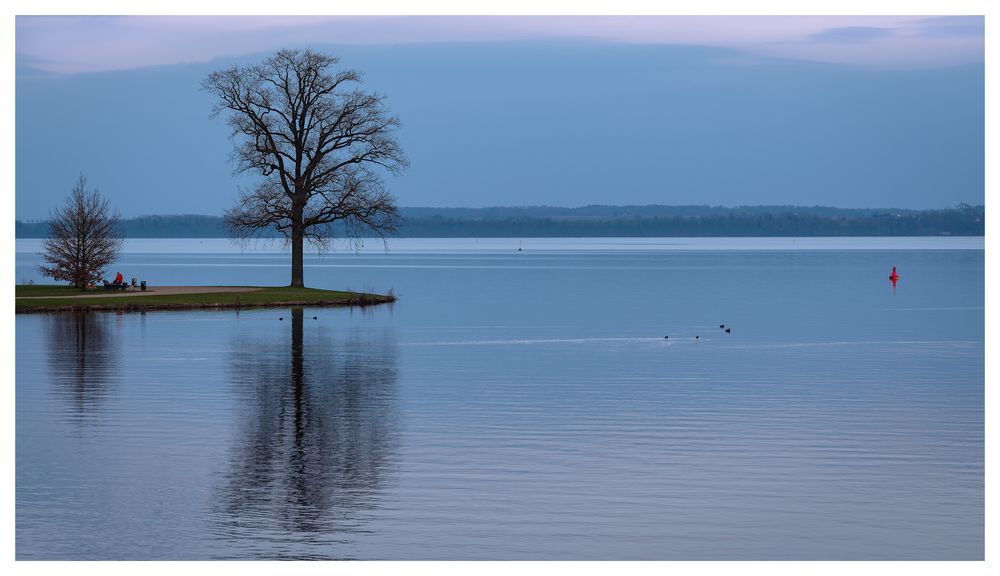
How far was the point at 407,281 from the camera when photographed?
318 feet

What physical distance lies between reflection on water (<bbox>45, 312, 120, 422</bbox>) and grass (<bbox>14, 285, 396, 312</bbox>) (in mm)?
2366

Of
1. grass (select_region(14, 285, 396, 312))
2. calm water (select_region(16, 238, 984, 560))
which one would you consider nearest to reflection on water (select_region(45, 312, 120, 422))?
calm water (select_region(16, 238, 984, 560))

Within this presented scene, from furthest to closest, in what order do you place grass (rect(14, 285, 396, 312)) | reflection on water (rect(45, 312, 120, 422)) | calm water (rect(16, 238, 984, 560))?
grass (rect(14, 285, 396, 312)) → reflection on water (rect(45, 312, 120, 422)) → calm water (rect(16, 238, 984, 560))

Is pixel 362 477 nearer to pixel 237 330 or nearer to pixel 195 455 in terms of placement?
pixel 195 455

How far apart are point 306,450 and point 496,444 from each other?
3137 mm

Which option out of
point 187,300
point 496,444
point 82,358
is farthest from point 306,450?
point 187,300

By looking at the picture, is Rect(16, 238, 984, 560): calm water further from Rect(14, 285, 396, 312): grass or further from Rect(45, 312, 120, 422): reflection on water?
Rect(14, 285, 396, 312): grass

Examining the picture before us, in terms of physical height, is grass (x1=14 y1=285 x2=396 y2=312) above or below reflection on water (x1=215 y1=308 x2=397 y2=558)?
above

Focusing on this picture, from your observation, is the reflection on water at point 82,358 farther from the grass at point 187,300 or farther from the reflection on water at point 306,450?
the reflection on water at point 306,450

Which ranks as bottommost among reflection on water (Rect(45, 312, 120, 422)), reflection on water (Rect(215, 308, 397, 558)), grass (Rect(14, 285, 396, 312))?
reflection on water (Rect(215, 308, 397, 558))

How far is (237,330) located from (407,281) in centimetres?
5047

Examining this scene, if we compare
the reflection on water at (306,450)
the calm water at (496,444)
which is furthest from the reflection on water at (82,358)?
the reflection on water at (306,450)

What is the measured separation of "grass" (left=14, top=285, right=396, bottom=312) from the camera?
180 feet

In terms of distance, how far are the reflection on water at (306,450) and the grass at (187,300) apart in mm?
19602
